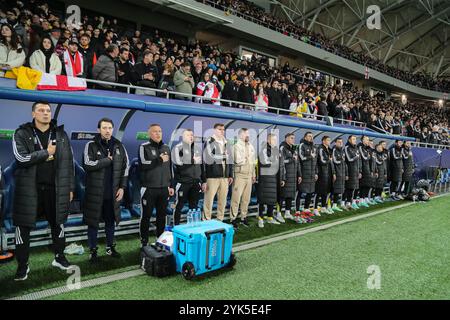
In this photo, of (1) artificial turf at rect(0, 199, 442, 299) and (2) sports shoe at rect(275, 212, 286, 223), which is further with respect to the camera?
(2) sports shoe at rect(275, 212, 286, 223)

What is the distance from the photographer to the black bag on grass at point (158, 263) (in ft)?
12.1

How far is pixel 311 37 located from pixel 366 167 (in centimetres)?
1786

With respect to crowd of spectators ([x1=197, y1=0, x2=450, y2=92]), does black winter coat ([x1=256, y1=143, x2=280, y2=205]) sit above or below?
below

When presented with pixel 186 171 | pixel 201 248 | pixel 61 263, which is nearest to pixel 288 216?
pixel 186 171

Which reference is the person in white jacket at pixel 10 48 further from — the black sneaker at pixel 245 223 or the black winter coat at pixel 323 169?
the black winter coat at pixel 323 169

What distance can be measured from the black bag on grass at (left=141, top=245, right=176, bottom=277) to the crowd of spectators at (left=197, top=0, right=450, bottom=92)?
15191mm

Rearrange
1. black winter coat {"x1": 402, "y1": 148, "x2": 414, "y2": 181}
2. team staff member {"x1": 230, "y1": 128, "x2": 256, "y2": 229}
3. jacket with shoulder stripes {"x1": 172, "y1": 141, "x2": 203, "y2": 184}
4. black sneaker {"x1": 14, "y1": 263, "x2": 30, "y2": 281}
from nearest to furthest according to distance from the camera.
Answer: black sneaker {"x1": 14, "y1": 263, "x2": 30, "y2": 281}, jacket with shoulder stripes {"x1": 172, "y1": 141, "x2": 203, "y2": 184}, team staff member {"x1": 230, "y1": 128, "x2": 256, "y2": 229}, black winter coat {"x1": 402, "y1": 148, "x2": 414, "y2": 181}

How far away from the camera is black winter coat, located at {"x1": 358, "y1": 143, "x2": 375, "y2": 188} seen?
9016mm

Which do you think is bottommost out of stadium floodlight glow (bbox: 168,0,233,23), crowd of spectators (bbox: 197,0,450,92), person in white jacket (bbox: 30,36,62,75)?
person in white jacket (bbox: 30,36,62,75)

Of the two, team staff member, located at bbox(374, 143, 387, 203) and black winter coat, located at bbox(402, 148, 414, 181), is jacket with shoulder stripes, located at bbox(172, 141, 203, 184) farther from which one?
black winter coat, located at bbox(402, 148, 414, 181)

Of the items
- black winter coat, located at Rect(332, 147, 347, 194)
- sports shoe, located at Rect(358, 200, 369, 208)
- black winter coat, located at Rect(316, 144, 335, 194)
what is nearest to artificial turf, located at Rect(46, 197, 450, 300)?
black winter coat, located at Rect(316, 144, 335, 194)

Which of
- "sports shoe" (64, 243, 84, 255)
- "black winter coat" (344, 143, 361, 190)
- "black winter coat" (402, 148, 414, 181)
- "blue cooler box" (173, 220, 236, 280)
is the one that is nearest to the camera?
"blue cooler box" (173, 220, 236, 280)
